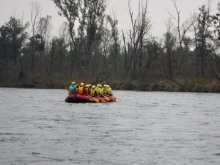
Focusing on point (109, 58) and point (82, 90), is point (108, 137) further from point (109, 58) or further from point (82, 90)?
point (109, 58)

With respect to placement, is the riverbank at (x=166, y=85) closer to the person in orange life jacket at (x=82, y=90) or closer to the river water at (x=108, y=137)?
the person in orange life jacket at (x=82, y=90)

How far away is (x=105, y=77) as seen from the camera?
60.7 metres

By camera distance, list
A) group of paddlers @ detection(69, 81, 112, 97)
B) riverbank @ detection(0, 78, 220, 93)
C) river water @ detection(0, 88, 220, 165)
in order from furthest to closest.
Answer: riverbank @ detection(0, 78, 220, 93) → group of paddlers @ detection(69, 81, 112, 97) → river water @ detection(0, 88, 220, 165)

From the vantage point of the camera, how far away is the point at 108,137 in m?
18.7

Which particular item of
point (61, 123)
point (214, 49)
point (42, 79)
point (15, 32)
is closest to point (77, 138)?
point (61, 123)

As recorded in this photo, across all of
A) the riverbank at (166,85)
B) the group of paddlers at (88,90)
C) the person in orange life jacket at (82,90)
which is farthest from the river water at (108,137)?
the riverbank at (166,85)

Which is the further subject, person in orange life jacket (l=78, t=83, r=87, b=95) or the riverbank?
the riverbank

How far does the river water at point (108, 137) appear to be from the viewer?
1481 cm

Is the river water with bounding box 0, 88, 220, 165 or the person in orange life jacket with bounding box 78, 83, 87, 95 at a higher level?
the person in orange life jacket with bounding box 78, 83, 87, 95

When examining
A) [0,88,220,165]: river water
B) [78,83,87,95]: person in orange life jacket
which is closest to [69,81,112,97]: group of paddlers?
[78,83,87,95]: person in orange life jacket

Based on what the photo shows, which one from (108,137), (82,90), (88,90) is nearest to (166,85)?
(88,90)

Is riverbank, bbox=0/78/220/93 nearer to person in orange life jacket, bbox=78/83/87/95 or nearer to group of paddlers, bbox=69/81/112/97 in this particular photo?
group of paddlers, bbox=69/81/112/97

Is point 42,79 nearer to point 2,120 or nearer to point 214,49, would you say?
point 214,49

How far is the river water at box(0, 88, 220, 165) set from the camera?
1481 centimetres
